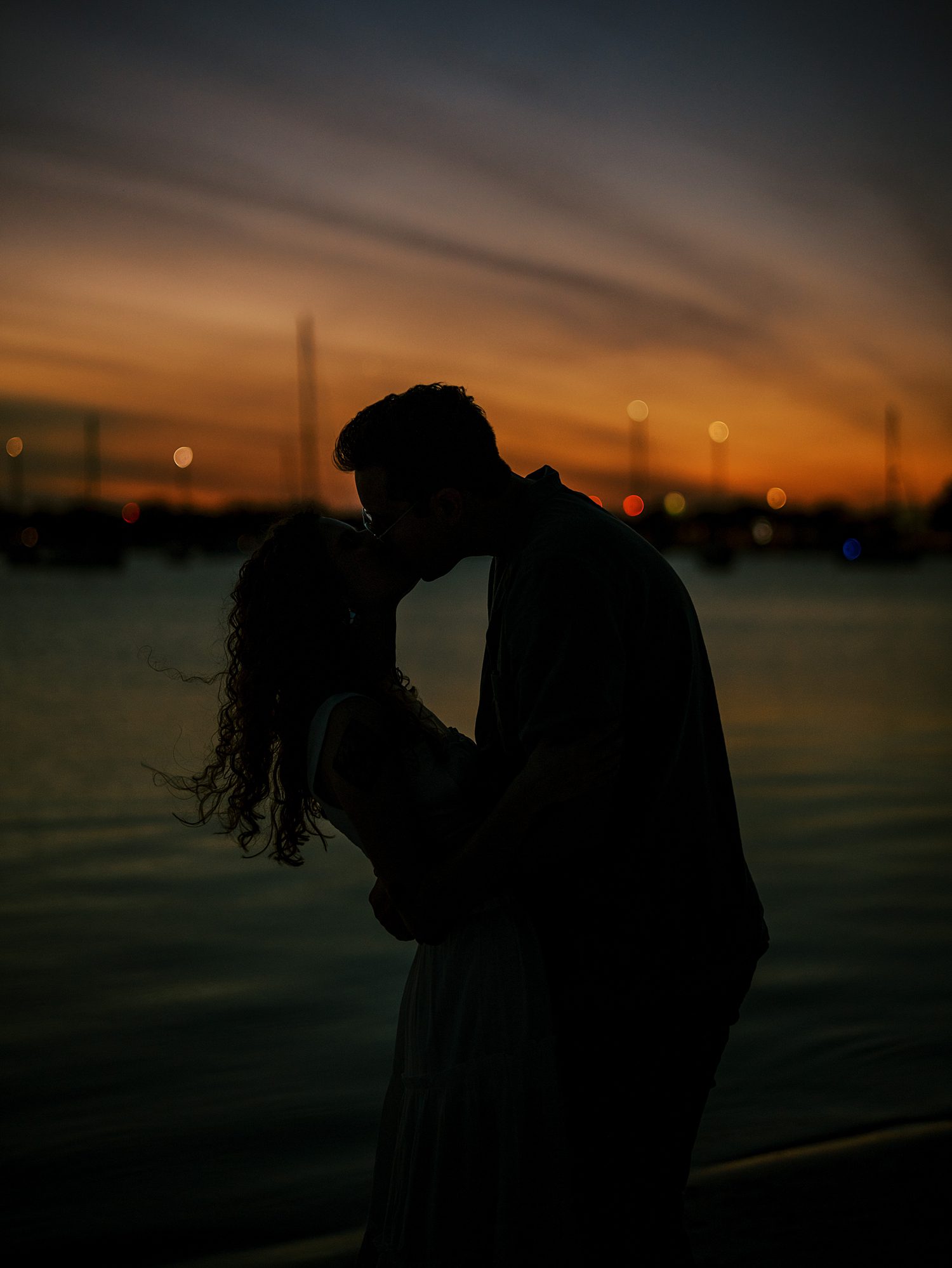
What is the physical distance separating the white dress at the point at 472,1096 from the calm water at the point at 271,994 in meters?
0.76

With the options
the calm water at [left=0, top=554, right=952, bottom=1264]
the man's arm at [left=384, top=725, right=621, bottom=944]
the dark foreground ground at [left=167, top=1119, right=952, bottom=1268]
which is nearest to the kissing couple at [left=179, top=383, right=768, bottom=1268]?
the man's arm at [left=384, top=725, right=621, bottom=944]

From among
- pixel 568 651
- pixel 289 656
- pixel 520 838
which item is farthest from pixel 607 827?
pixel 289 656

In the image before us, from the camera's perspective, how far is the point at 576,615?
7.82 ft

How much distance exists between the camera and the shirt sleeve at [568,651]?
2350 mm

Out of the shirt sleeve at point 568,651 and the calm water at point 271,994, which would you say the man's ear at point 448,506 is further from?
the calm water at point 271,994

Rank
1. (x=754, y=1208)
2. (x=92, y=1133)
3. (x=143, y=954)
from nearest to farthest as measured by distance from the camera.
A: (x=754, y=1208) < (x=92, y=1133) < (x=143, y=954)

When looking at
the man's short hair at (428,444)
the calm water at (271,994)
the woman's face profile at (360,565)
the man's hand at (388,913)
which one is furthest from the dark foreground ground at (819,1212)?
the man's short hair at (428,444)

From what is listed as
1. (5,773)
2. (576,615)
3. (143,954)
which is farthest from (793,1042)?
(5,773)

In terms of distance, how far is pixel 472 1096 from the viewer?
251 cm

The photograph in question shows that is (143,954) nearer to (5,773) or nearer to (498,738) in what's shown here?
(498,738)

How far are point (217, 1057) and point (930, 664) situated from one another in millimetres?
27483

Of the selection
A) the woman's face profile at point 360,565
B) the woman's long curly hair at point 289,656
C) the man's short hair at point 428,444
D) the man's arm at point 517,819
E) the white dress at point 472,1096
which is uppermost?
the man's short hair at point 428,444

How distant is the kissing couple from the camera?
243 centimetres

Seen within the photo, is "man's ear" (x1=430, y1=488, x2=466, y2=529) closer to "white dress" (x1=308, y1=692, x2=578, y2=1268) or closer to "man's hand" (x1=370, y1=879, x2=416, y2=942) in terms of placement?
"white dress" (x1=308, y1=692, x2=578, y2=1268)
